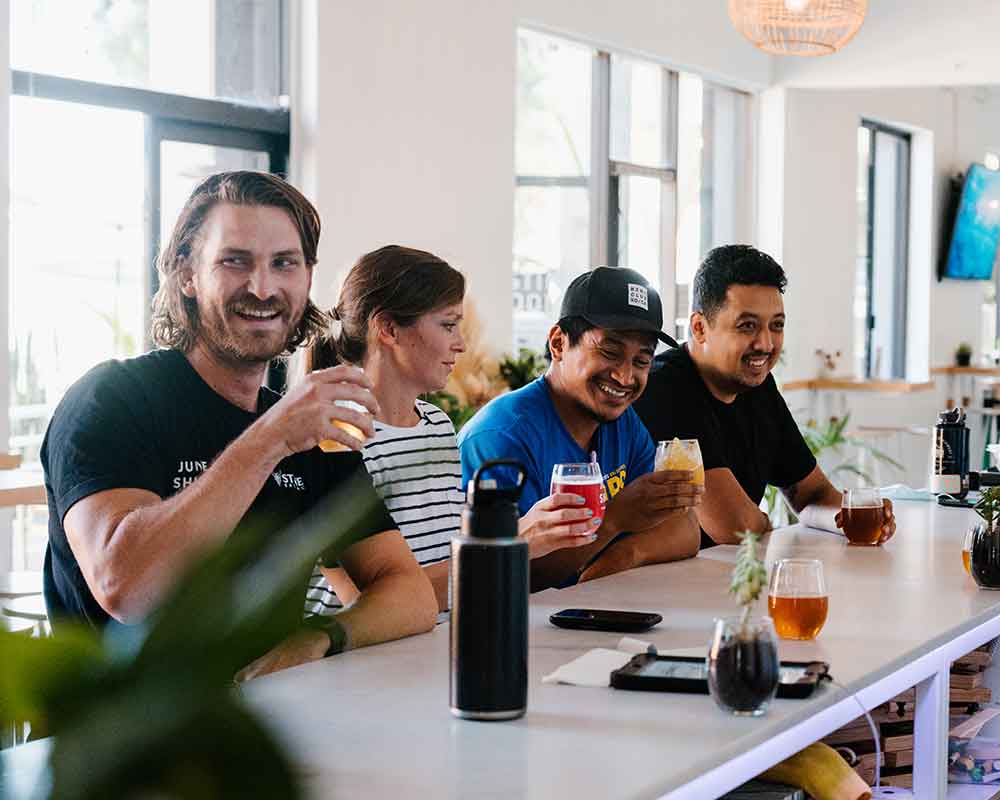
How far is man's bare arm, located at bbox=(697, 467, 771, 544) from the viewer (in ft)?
10.7

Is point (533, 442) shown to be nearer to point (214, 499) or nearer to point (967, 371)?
point (214, 499)

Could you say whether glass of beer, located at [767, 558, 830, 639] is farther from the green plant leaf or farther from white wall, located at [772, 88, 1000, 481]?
white wall, located at [772, 88, 1000, 481]

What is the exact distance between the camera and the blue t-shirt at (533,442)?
9.29 feet

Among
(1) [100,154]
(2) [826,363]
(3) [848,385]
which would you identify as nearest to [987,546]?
(1) [100,154]

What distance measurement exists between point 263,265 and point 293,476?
337 mm

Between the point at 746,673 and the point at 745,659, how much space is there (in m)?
0.01

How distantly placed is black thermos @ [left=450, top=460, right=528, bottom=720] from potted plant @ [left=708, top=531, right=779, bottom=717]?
0.76 ft

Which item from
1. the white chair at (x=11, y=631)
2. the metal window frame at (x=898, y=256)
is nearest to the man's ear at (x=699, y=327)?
the white chair at (x=11, y=631)

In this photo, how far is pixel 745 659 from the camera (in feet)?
5.07

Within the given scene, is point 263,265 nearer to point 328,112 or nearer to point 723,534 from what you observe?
point 723,534

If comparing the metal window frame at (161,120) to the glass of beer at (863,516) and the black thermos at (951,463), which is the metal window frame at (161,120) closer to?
the black thermos at (951,463)

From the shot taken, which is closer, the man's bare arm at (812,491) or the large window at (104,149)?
the man's bare arm at (812,491)

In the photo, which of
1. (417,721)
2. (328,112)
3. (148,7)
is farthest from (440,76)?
(417,721)

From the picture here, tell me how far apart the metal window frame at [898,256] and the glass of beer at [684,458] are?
27.8 feet
